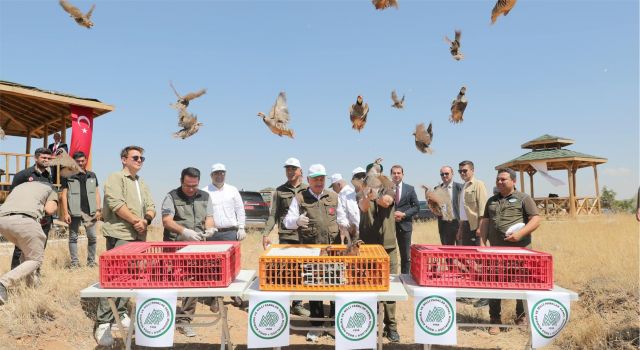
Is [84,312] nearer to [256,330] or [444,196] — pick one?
[256,330]

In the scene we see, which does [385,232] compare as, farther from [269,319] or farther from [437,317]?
[269,319]

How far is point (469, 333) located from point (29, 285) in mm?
4869

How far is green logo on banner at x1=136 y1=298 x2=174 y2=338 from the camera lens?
309 centimetres

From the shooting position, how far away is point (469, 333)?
15.3 feet

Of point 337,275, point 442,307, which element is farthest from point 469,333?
point 337,275

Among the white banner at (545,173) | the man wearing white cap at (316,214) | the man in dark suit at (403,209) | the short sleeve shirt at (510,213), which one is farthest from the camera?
the man in dark suit at (403,209)

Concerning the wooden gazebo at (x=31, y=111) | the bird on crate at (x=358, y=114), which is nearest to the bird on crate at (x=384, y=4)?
the bird on crate at (x=358, y=114)

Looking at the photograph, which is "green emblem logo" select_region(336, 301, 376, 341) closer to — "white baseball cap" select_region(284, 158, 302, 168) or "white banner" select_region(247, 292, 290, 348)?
"white banner" select_region(247, 292, 290, 348)

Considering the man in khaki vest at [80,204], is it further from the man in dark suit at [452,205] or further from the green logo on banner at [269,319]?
the man in dark suit at [452,205]

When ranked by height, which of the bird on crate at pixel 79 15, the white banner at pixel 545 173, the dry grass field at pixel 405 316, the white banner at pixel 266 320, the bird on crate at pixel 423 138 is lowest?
the dry grass field at pixel 405 316

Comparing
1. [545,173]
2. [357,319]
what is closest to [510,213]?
[545,173]

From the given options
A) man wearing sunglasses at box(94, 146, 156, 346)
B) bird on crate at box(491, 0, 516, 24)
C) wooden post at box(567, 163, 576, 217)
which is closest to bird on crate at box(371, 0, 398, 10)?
bird on crate at box(491, 0, 516, 24)

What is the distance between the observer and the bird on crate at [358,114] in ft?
14.4

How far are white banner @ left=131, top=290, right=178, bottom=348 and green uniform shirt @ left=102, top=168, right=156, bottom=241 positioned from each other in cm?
128
